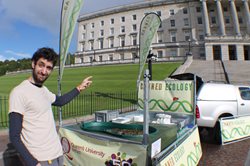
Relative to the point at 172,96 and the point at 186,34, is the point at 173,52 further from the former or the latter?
the point at 172,96

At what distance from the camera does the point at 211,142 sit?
9.06m

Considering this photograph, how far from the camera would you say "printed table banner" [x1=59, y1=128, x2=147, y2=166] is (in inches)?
161

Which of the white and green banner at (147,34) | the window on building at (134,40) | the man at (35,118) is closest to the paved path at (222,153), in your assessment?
the man at (35,118)

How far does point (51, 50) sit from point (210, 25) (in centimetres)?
8539

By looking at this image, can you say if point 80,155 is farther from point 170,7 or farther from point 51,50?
point 170,7

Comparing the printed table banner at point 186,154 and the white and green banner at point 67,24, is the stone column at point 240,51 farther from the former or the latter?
the white and green banner at point 67,24

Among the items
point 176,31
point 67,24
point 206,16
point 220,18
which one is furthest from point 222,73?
point 176,31

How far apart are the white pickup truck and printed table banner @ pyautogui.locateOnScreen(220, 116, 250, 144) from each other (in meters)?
0.26

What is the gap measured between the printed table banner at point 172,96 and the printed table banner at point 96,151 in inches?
148

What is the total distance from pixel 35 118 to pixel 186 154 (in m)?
3.54

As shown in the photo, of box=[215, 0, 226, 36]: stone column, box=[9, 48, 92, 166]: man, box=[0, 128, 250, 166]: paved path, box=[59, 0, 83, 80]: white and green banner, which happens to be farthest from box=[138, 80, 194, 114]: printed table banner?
box=[215, 0, 226, 36]: stone column

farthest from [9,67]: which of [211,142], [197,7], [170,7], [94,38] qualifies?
[211,142]

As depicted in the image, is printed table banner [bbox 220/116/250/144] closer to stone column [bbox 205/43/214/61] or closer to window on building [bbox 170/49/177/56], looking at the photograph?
stone column [bbox 205/43/214/61]

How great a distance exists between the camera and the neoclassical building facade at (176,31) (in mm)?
68688
